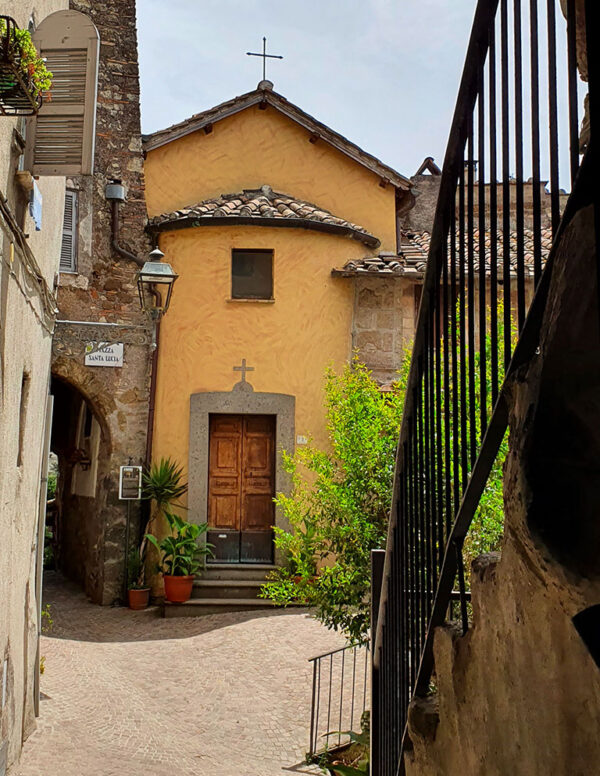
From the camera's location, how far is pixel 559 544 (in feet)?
4.79

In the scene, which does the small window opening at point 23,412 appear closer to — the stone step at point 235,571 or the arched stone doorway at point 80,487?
the arched stone doorway at point 80,487

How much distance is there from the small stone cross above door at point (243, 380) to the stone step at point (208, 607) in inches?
136

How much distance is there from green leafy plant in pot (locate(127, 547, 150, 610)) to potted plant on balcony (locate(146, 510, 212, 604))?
1.09 ft

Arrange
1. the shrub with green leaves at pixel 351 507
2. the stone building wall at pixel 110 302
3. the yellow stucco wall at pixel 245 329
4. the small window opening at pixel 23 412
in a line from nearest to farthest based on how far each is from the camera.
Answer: the small window opening at pixel 23 412 → the shrub with green leaves at pixel 351 507 → the stone building wall at pixel 110 302 → the yellow stucco wall at pixel 245 329

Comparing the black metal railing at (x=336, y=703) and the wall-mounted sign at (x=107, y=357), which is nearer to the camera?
the black metal railing at (x=336, y=703)

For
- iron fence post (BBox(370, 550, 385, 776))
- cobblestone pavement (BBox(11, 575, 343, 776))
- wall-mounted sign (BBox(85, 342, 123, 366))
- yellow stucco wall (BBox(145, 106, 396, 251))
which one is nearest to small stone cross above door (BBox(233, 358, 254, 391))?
wall-mounted sign (BBox(85, 342, 123, 366))

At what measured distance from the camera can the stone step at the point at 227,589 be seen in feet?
40.8

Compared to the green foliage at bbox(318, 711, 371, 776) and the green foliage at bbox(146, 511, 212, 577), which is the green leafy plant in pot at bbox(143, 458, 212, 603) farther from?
the green foliage at bbox(318, 711, 371, 776)

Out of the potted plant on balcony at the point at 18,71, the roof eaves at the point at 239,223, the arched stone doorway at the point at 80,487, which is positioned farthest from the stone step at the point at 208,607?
the potted plant on balcony at the point at 18,71

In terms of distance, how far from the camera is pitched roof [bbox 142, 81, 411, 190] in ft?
46.9

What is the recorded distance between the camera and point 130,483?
12.9m

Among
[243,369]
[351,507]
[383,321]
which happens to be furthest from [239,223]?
[351,507]

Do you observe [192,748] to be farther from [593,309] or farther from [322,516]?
[593,309]

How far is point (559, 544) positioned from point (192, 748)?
20.8 feet
